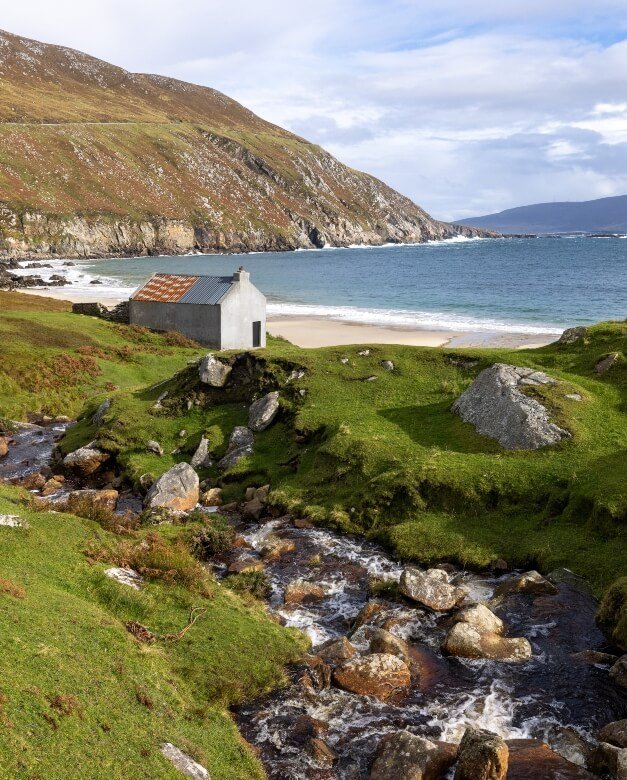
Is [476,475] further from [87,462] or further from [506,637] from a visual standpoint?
[87,462]

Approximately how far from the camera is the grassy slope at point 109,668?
10758mm

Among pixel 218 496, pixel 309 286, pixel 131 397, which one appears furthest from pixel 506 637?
pixel 309 286

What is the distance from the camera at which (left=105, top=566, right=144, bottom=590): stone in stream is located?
17875 millimetres

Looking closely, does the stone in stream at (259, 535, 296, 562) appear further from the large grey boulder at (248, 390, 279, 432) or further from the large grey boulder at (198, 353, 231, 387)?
the large grey boulder at (198, 353, 231, 387)

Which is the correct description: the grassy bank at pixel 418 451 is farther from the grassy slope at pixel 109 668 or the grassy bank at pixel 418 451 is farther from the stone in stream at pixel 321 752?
the stone in stream at pixel 321 752

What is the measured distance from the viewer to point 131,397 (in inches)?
1454

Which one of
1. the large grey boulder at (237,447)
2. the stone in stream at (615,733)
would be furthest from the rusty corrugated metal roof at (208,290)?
the stone in stream at (615,733)

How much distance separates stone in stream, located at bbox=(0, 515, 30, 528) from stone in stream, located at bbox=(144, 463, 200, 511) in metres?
6.83

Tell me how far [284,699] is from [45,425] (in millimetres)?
29893

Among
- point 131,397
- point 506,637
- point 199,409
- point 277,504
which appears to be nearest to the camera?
point 506,637

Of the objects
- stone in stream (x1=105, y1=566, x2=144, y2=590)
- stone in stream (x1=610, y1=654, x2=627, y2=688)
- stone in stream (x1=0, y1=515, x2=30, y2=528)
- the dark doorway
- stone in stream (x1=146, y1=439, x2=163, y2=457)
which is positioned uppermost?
the dark doorway

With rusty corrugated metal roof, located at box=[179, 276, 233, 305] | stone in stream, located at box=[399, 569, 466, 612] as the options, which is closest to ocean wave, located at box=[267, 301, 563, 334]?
rusty corrugated metal roof, located at box=[179, 276, 233, 305]

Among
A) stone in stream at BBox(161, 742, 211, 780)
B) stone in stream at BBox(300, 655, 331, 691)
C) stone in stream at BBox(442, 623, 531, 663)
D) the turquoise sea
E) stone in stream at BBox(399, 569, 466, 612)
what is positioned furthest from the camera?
the turquoise sea

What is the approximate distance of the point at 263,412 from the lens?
31922mm
